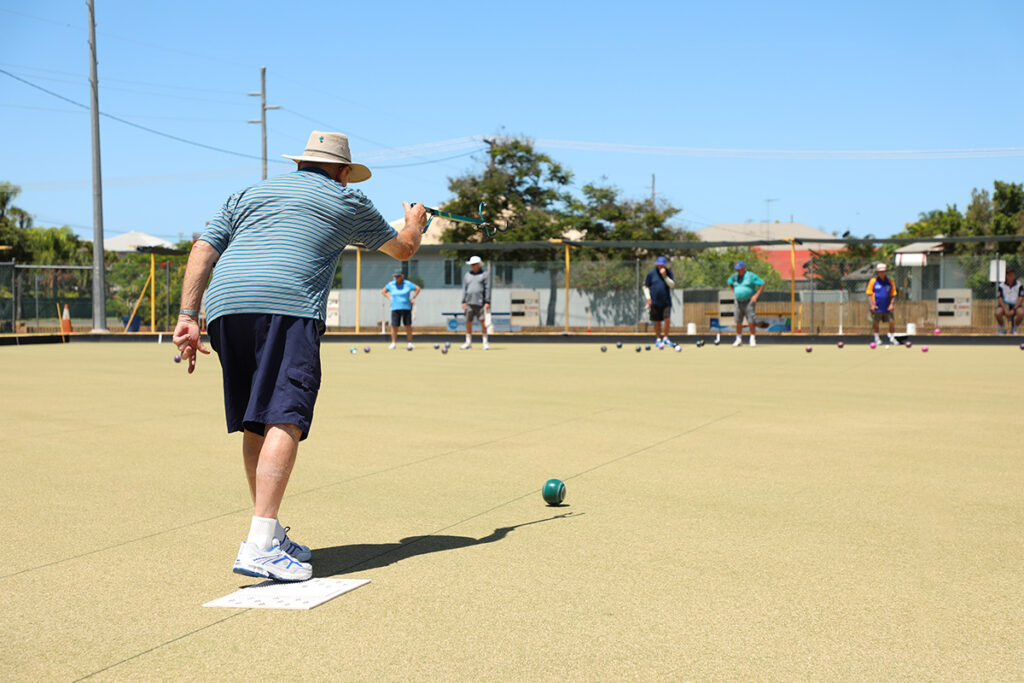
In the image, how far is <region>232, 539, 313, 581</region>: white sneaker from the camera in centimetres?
394

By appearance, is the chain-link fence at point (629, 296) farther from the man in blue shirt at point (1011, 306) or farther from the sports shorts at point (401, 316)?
the sports shorts at point (401, 316)

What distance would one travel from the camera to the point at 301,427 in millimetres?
4035

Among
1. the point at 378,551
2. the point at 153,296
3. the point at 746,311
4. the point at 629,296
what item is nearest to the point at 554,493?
the point at 378,551

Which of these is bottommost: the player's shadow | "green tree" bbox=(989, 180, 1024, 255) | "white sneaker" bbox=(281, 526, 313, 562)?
the player's shadow

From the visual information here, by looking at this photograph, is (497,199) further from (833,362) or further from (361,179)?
(361,179)

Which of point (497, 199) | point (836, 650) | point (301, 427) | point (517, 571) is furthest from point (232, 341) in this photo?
point (497, 199)

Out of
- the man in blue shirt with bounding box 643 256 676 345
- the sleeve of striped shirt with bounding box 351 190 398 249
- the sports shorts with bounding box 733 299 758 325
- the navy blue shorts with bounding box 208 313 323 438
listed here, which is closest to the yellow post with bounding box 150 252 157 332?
the man in blue shirt with bounding box 643 256 676 345

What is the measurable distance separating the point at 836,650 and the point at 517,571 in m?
1.35

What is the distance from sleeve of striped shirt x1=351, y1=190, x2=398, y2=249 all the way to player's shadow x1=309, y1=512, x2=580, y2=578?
1.30 m

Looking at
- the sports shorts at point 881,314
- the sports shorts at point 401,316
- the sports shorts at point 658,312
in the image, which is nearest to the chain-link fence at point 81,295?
the sports shorts at point 401,316

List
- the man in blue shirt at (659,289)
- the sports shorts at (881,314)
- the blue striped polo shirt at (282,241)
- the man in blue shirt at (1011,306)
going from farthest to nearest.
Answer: the man in blue shirt at (1011,306), the sports shorts at (881,314), the man in blue shirt at (659,289), the blue striped polo shirt at (282,241)

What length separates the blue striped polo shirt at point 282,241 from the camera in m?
4.09

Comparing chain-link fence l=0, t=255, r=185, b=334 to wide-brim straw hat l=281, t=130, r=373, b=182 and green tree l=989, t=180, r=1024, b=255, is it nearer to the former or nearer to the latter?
wide-brim straw hat l=281, t=130, r=373, b=182

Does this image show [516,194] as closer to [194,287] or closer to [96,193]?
[96,193]
